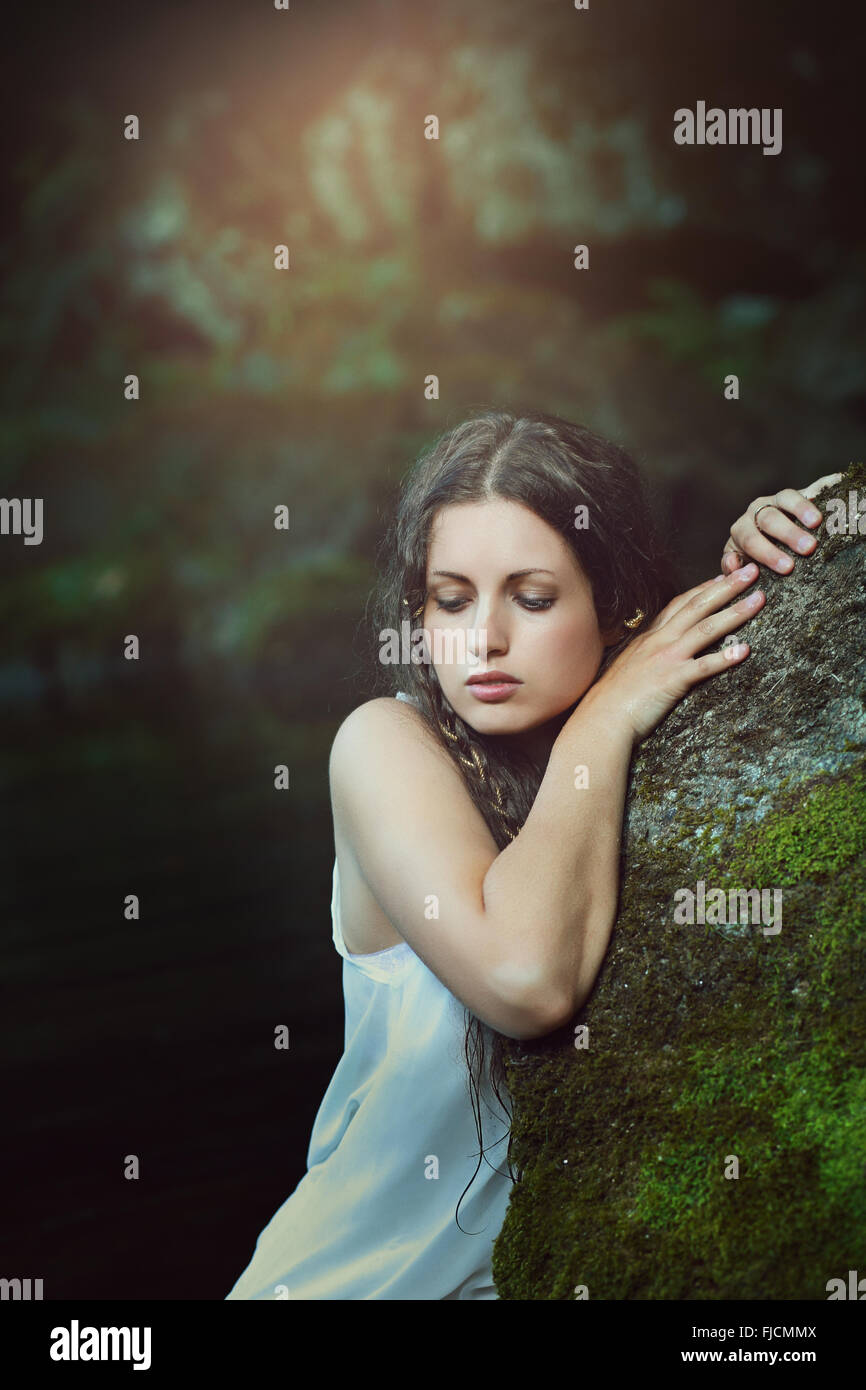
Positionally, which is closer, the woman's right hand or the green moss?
the green moss

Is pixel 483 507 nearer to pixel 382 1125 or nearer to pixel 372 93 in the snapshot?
pixel 382 1125

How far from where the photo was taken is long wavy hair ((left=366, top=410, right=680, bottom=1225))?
199cm

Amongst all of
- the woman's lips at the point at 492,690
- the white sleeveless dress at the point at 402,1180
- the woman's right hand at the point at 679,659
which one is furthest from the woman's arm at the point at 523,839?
the white sleeveless dress at the point at 402,1180

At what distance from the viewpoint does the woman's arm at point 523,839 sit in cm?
168

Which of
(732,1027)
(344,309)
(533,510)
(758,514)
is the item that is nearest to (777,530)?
(758,514)

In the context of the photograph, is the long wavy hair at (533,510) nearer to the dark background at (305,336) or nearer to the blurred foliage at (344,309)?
the dark background at (305,336)

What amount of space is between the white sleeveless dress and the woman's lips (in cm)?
43

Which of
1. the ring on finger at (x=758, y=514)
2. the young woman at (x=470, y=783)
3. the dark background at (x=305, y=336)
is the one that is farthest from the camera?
the dark background at (x=305, y=336)

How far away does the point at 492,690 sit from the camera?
1.96 meters

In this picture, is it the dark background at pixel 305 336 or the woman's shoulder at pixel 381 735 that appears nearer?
the woman's shoulder at pixel 381 735

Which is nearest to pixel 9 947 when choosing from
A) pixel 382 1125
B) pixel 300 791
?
pixel 300 791

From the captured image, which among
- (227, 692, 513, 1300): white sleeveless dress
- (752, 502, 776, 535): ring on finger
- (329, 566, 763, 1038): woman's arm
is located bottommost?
(227, 692, 513, 1300): white sleeveless dress

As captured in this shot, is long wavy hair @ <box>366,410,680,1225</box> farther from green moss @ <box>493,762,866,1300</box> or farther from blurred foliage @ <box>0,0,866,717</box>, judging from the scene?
blurred foliage @ <box>0,0,866,717</box>

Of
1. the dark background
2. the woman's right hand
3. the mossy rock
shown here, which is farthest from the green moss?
the dark background
